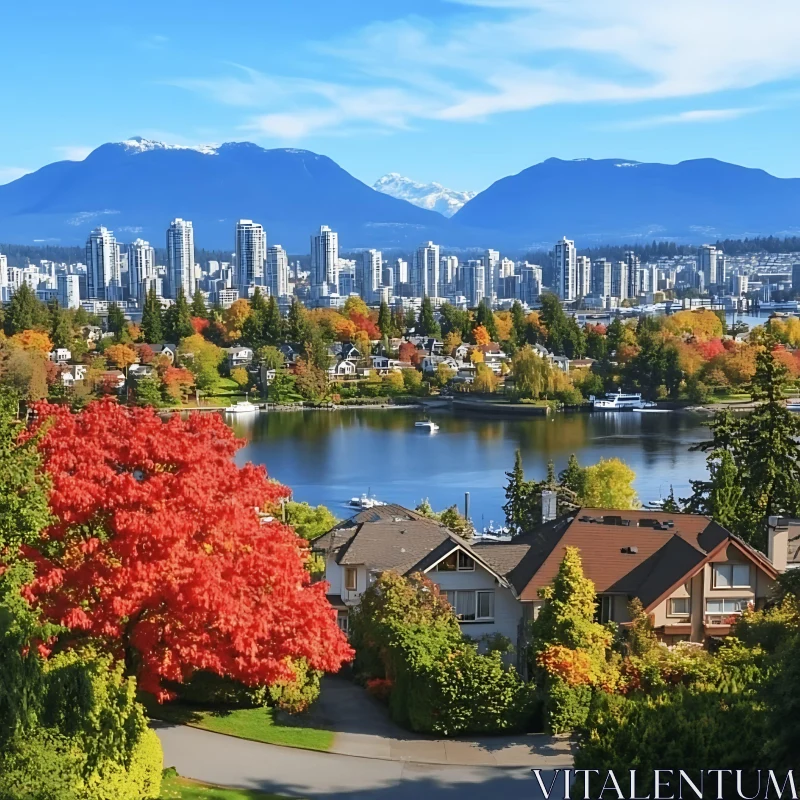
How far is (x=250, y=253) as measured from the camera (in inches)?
5901

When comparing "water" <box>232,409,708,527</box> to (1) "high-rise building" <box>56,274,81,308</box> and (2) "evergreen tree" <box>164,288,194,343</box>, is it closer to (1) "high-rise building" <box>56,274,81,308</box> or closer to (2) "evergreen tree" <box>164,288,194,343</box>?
(2) "evergreen tree" <box>164,288,194,343</box>

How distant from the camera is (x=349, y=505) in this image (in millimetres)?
24766

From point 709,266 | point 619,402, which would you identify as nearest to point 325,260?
point 709,266

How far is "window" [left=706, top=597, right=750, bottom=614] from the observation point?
33.0ft

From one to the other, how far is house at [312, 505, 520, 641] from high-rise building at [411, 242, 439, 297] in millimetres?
146725

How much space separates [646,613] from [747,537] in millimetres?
4798

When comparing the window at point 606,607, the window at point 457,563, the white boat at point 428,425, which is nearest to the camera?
the window at point 606,607

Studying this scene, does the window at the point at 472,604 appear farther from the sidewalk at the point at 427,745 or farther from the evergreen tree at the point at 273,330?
the evergreen tree at the point at 273,330

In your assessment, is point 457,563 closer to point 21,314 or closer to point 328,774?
point 328,774

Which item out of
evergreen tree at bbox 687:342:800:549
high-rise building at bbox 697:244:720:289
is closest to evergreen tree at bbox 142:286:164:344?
evergreen tree at bbox 687:342:800:549

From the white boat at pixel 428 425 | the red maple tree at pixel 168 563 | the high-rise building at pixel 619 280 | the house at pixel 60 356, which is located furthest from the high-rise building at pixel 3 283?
the red maple tree at pixel 168 563

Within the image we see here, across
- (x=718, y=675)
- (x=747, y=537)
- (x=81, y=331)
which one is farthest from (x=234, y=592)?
(x=81, y=331)

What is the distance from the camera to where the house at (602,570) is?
10.0 metres

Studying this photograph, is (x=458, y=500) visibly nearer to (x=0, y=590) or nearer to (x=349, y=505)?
(x=349, y=505)
